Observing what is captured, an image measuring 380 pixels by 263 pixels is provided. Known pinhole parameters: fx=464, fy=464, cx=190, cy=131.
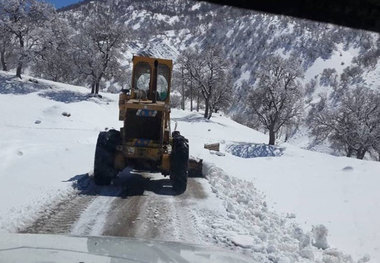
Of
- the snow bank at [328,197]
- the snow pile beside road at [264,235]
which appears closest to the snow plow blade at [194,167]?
the snow bank at [328,197]

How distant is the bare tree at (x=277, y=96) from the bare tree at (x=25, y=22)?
20701mm

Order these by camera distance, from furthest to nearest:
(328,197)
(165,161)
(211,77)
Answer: (211,77), (328,197), (165,161)

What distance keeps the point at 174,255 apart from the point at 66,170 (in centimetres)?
771

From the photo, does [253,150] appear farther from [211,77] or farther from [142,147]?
[142,147]

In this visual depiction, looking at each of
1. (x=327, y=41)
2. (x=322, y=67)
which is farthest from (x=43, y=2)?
(x=327, y=41)

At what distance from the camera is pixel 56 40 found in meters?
43.2

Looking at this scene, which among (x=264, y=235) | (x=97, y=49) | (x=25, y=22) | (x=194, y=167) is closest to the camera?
(x=264, y=235)

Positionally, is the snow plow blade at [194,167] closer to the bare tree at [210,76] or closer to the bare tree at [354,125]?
the bare tree at [354,125]

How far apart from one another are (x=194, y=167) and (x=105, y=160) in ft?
11.6

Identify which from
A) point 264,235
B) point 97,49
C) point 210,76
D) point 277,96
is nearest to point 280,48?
point 210,76

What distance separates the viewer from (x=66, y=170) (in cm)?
1209

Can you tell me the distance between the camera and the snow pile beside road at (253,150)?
36.5 metres

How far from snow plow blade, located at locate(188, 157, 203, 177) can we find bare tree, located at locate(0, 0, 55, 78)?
3214 cm

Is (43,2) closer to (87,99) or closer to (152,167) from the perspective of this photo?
(87,99)
